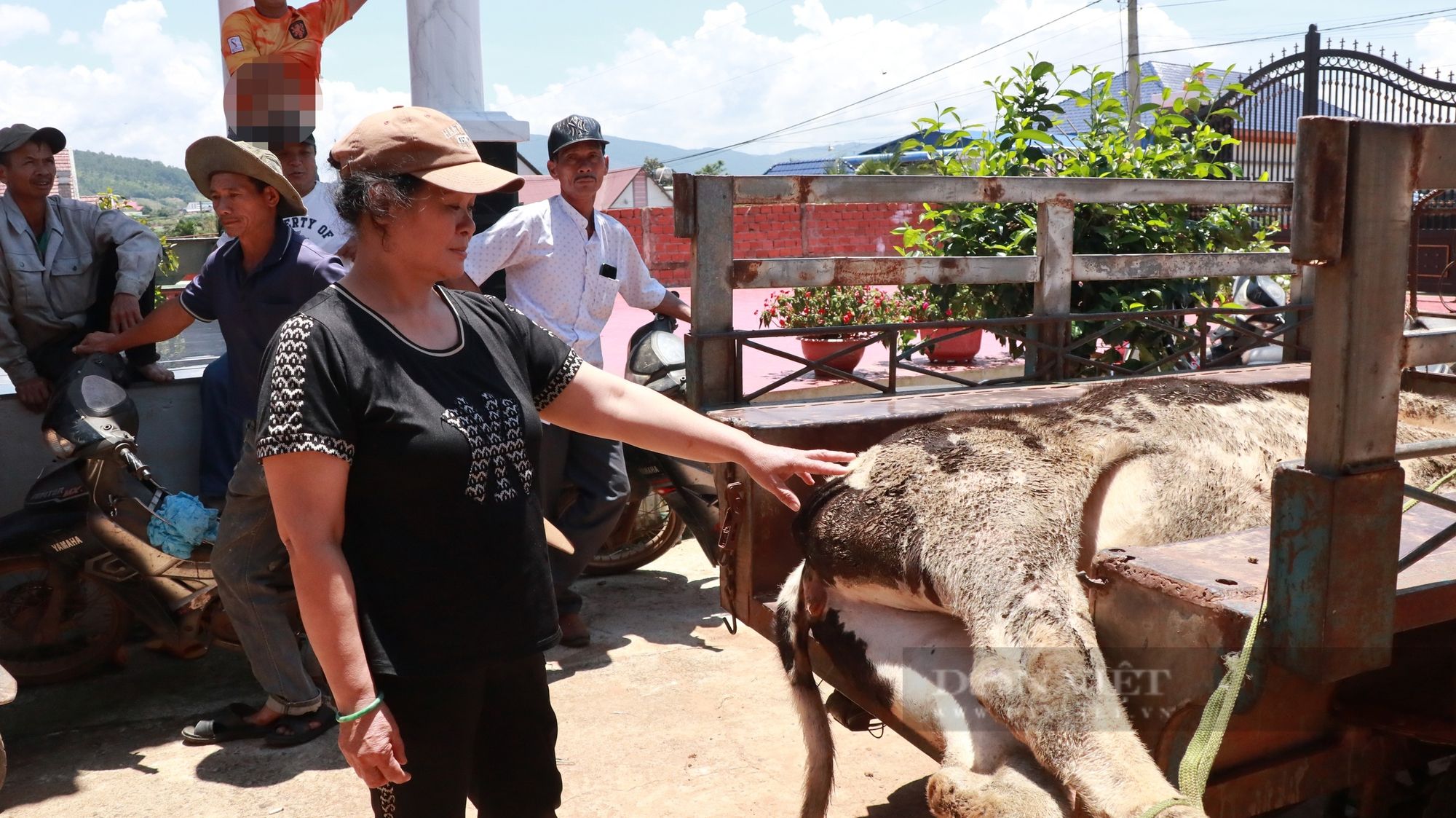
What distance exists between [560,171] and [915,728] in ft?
9.47

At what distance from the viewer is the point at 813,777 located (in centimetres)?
274

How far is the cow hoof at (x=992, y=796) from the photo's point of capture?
209cm

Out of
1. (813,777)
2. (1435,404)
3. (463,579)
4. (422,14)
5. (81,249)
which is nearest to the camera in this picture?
(463,579)

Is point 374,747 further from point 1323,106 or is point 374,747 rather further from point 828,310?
→ point 1323,106

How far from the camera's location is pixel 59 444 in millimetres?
3836

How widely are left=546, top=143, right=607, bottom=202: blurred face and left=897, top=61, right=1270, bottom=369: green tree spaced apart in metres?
1.34

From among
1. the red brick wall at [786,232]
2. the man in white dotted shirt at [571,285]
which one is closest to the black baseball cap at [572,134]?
the man in white dotted shirt at [571,285]

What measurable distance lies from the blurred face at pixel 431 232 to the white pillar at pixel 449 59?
4.61 meters

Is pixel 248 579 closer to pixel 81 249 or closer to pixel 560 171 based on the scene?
pixel 81 249

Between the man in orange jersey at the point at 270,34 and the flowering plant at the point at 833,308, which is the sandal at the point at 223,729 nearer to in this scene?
the man in orange jersey at the point at 270,34

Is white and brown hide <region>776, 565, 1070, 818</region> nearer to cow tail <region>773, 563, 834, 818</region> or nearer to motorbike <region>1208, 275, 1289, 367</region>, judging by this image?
cow tail <region>773, 563, 834, 818</region>

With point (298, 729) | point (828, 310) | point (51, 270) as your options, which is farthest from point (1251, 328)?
point (828, 310)

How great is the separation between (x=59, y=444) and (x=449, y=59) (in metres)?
3.64

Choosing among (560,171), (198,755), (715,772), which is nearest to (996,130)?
(560,171)
